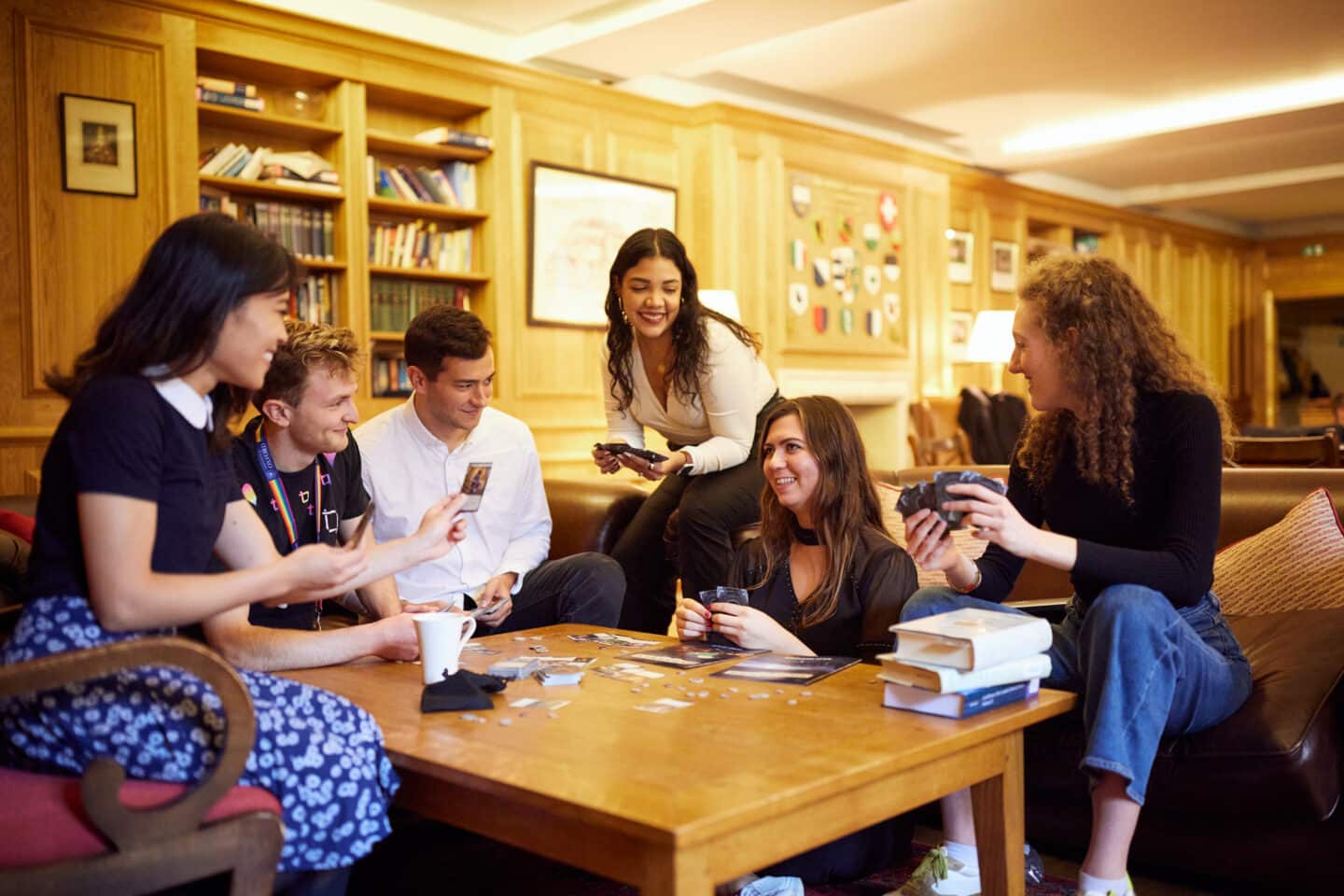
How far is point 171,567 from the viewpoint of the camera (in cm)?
156

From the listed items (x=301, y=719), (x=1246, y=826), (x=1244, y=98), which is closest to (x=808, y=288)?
(x=1244, y=98)

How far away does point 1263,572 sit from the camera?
9.12ft

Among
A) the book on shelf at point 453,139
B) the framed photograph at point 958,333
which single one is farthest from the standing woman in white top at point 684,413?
the framed photograph at point 958,333

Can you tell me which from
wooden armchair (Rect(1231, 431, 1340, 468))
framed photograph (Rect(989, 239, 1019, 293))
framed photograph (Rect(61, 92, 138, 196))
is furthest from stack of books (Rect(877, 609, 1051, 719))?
framed photograph (Rect(989, 239, 1019, 293))

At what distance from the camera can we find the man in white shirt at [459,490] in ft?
9.80

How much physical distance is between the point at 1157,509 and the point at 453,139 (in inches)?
175

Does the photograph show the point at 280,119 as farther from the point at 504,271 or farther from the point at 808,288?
the point at 808,288

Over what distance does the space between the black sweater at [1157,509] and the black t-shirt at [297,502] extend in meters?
1.48

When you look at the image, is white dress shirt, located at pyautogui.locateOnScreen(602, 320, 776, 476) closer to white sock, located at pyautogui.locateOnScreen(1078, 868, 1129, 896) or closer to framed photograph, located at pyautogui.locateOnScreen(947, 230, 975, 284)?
white sock, located at pyautogui.locateOnScreen(1078, 868, 1129, 896)

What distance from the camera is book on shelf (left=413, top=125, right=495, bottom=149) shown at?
5.88 m

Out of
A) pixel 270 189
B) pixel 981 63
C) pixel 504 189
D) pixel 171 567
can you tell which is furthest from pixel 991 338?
pixel 171 567

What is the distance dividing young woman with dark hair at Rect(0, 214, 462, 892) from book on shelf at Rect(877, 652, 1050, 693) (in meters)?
0.73

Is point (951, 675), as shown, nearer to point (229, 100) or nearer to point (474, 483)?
point (474, 483)

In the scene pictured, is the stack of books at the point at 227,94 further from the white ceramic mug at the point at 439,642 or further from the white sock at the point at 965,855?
the white sock at the point at 965,855
